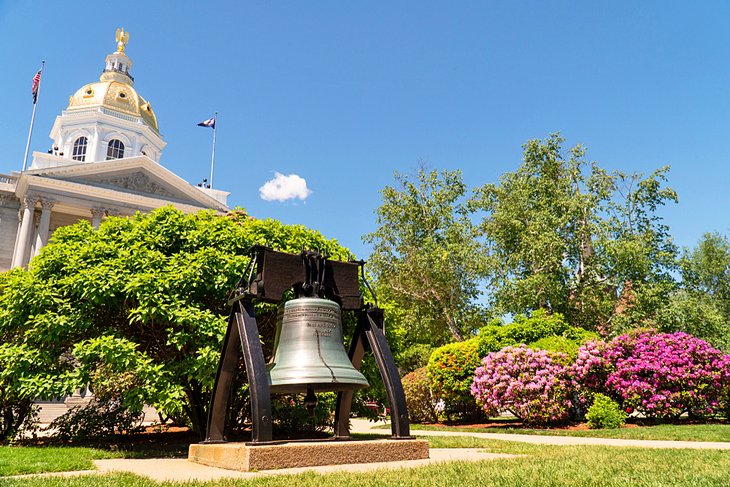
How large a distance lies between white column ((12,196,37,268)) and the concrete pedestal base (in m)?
33.9

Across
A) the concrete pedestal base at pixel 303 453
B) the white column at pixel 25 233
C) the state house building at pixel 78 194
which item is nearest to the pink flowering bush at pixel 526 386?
the concrete pedestal base at pixel 303 453

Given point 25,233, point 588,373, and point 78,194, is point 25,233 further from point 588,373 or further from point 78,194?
point 588,373

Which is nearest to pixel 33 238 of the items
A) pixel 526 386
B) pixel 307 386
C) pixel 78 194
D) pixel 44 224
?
pixel 44 224

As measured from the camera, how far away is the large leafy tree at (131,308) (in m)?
9.25

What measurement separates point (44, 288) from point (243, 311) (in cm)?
499

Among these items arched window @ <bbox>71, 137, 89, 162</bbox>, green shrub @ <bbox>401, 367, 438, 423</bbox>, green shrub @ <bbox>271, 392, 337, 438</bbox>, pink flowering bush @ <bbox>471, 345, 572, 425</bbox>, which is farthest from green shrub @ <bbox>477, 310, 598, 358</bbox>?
arched window @ <bbox>71, 137, 89, 162</bbox>

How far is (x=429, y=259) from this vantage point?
2964cm

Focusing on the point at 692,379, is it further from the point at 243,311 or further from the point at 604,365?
the point at 243,311

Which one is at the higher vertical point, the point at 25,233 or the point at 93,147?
the point at 93,147

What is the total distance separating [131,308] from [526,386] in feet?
40.0

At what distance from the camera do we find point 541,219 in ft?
88.5

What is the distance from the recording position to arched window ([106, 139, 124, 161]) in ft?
176

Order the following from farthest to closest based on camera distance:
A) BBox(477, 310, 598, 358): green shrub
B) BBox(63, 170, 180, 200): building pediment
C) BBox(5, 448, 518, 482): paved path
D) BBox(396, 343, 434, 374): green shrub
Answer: BBox(63, 170, 180, 200): building pediment < BBox(396, 343, 434, 374): green shrub < BBox(477, 310, 598, 358): green shrub < BBox(5, 448, 518, 482): paved path

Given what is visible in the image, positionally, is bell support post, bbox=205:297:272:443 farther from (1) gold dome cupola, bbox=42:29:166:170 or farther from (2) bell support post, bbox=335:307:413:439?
(1) gold dome cupola, bbox=42:29:166:170
